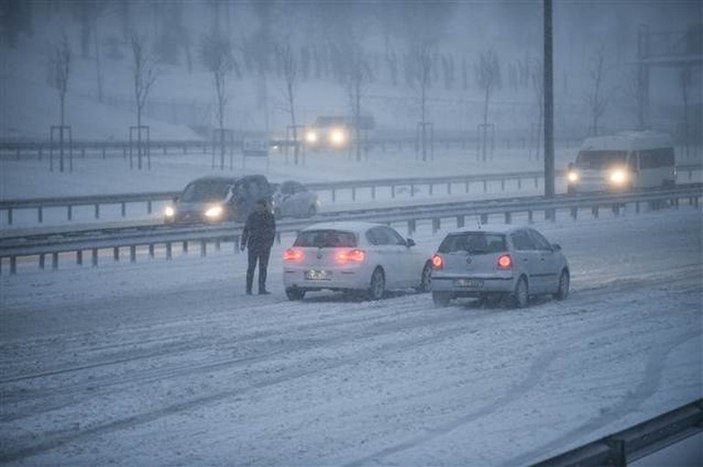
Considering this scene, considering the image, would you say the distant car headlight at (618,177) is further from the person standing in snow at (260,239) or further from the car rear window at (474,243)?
the car rear window at (474,243)

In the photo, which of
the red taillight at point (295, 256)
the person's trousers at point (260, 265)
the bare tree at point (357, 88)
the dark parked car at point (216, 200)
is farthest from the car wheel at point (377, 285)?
the bare tree at point (357, 88)

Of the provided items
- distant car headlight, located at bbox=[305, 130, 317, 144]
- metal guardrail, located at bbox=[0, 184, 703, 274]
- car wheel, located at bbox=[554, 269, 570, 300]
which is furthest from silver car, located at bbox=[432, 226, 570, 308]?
distant car headlight, located at bbox=[305, 130, 317, 144]

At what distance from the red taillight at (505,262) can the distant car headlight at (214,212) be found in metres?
16.6

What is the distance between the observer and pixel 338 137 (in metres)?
90.6

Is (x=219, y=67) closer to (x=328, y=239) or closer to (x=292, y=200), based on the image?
(x=292, y=200)

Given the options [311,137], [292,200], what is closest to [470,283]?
[292,200]

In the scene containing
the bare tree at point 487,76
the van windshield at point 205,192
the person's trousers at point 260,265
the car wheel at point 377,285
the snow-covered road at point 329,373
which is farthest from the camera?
the bare tree at point 487,76

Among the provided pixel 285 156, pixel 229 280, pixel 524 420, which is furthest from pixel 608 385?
pixel 285 156

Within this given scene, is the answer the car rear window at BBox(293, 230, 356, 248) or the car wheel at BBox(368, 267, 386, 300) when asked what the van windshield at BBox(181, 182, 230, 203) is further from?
the car wheel at BBox(368, 267, 386, 300)

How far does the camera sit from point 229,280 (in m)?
26.6

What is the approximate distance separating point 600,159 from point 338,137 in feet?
132

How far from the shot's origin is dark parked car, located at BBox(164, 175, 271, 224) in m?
36.5

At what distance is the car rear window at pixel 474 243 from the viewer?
842 inches

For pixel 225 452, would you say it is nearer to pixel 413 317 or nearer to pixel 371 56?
pixel 413 317
